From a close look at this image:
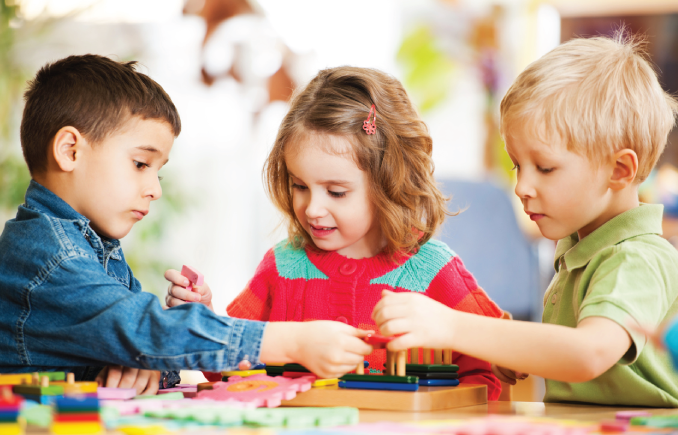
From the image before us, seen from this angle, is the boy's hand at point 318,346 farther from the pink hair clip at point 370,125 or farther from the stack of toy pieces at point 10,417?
the pink hair clip at point 370,125

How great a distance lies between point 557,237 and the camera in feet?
3.54

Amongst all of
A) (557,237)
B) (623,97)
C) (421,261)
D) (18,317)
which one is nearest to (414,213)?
(421,261)

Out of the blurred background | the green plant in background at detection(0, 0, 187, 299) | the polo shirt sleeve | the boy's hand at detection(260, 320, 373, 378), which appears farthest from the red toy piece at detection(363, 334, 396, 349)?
the green plant in background at detection(0, 0, 187, 299)

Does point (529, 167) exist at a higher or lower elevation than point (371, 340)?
higher

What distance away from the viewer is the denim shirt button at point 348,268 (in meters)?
1.32

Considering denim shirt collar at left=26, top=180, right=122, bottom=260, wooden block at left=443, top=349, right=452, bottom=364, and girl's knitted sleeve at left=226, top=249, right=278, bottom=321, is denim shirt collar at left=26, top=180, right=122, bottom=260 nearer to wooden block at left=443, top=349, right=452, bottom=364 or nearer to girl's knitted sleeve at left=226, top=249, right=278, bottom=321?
girl's knitted sleeve at left=226, top=249, right=278, bottom=321

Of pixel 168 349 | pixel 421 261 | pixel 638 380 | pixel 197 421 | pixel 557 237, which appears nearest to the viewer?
pixel 197 421

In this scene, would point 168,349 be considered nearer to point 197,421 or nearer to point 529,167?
point 197,421

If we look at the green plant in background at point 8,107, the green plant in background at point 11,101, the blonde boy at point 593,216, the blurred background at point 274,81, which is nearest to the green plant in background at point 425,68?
the blurred background at point 274,81

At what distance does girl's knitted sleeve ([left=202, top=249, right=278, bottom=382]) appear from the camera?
1380 millimetres

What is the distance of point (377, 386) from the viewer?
88cm

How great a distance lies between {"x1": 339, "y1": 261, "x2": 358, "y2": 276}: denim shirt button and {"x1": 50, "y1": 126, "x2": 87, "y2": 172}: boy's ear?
1.76ft

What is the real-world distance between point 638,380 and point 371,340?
0.42 m

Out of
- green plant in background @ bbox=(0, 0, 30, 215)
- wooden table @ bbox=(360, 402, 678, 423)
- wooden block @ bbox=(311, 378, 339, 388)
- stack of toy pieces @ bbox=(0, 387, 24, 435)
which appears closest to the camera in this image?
stack of toy pieces @ bbox=(0, 387, 24, 435)
